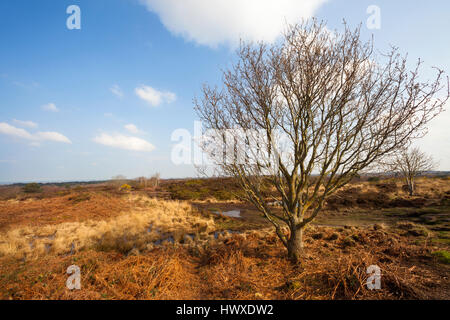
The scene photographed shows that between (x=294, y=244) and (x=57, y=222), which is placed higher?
(x=294, y=244)

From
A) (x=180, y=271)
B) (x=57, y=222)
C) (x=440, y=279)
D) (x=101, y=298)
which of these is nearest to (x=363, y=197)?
(x=440, y=279)

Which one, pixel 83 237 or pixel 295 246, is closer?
pixel 295 246

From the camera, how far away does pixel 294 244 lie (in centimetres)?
521

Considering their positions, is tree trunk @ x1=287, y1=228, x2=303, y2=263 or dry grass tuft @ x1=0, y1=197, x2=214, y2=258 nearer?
tree trunk @ x1=287, y1=228, x2=303, y2=263

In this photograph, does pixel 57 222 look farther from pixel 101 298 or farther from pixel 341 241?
pixel 341 241

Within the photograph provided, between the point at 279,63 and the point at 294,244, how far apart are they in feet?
17.2

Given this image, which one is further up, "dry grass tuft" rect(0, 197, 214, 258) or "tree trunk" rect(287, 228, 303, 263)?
"tree trunk" rect(287, 228, 303, 263)

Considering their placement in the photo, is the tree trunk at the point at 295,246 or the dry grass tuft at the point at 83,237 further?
the dry grass tuft at the point at 83,237

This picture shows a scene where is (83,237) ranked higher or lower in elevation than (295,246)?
lower

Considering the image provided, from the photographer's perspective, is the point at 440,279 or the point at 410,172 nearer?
the point at 440,279

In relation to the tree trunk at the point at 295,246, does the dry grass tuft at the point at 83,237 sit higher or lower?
lower

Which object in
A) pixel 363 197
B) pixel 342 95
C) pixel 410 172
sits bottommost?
pixel 363 197
